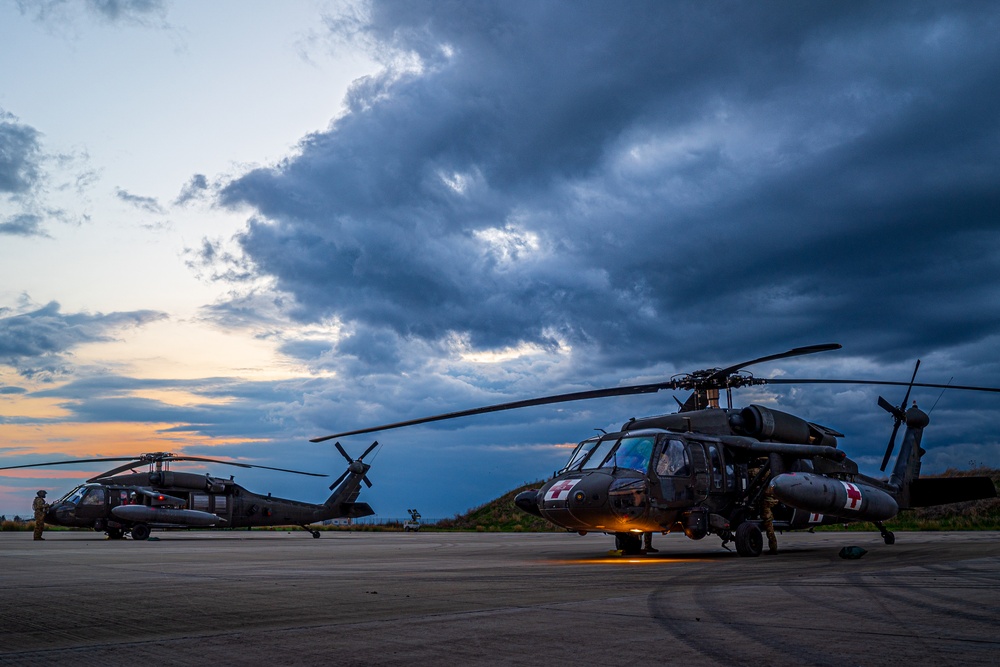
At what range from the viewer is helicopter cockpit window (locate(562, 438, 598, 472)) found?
56.0 ft

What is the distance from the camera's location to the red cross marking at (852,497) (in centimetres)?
1817

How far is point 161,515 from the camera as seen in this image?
3148 centimetres

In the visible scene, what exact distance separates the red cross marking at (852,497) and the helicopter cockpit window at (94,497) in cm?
2744

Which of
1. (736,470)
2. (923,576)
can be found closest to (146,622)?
(923,576)

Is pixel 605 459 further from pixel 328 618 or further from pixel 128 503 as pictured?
pixel 128 503

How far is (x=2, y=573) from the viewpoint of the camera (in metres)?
11.6

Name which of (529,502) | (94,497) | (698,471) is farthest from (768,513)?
(94,497)

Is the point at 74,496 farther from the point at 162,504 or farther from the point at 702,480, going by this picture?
A: the point at 702,480

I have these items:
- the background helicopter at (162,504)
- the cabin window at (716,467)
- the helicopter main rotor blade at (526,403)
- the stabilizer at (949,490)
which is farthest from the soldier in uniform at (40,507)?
the stabilizer at (949,490)

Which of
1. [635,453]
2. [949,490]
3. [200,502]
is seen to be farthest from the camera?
[200,502]

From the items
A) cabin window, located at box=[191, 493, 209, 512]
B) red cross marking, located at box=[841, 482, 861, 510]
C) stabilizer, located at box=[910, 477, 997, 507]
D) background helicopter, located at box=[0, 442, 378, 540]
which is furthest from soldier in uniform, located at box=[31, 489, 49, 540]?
stabilizer, located at box=[910, 477, 997, 507]

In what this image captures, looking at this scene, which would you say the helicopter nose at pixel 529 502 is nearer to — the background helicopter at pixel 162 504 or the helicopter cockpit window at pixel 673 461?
the helicopter cockpit window at pixel 673 461

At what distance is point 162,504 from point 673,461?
937 inches

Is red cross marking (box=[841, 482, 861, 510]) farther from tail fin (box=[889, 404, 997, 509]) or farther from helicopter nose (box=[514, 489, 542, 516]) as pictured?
helicopter nose (box=[514, 489, 542, 516])
